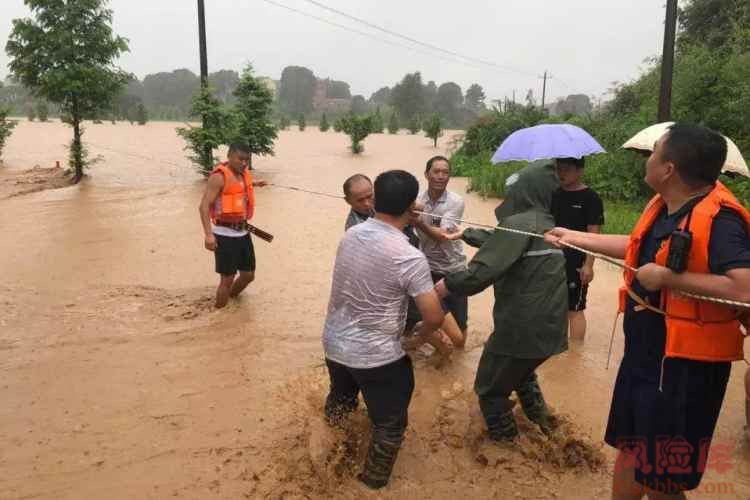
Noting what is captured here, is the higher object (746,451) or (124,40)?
(124,40)

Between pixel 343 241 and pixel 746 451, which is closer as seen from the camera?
pixel 343 241

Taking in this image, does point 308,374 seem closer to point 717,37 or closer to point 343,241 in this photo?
point 343,241

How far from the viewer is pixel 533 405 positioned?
351 cm

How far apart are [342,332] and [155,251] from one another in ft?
22.1

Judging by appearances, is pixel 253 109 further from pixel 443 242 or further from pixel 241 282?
pixel 443 242

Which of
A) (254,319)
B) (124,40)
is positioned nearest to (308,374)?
(254,319)

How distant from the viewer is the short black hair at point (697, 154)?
209 centimetres

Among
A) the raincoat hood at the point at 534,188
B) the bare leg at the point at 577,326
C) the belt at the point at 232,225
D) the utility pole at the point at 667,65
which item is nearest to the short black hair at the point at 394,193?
the raincoat hood at the point at 534,188

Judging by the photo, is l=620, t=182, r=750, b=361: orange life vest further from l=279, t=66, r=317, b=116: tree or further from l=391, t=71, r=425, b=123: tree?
l=279, t=66, r=317, b=116: tree

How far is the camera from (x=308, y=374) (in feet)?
15.5

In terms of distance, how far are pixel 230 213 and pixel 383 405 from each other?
10.7ft

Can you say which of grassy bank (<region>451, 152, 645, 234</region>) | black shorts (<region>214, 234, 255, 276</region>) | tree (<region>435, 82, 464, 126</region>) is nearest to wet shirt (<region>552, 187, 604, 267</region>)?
black shorts (<region>214, 234, 255, 276</region>)

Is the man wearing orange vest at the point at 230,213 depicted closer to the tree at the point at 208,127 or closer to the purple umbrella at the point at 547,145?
the purple umbrella at the point at 547,145

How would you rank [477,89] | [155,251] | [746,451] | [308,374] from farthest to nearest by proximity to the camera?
[477,89]
[155,251]
[308,374]
[746,451]
